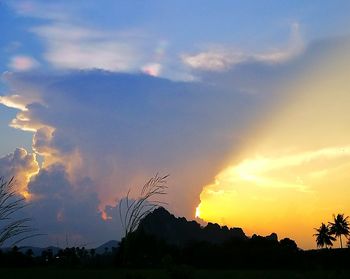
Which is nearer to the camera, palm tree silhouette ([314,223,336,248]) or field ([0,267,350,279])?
field ([0,267,350,279])

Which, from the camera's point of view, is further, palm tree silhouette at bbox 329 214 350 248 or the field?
palm tree silhouette at bbox 329 214 350 248

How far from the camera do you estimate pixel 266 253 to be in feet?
289

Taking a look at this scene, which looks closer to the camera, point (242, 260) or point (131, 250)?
point (131, 250)

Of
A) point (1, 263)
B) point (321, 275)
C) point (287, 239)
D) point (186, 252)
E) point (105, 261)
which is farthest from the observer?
point (287, 239)

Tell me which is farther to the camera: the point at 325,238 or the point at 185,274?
the point at 325,238

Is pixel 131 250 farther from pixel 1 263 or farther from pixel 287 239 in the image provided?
pixel 287 239

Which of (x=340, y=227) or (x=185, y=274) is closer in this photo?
(x=185, y=274)

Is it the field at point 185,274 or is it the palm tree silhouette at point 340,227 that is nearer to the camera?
the field at point 185,274

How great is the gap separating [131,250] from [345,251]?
77.2 meters

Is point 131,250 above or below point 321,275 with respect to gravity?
above

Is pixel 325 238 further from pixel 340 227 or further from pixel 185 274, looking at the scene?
pixel 185 274

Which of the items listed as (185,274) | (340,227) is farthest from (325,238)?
(185,274)

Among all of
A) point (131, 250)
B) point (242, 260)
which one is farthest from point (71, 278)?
point (242, 260)

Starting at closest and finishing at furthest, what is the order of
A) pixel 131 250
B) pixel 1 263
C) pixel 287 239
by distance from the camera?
pixel 131 250
pixel 1 263
pixel 287 239
